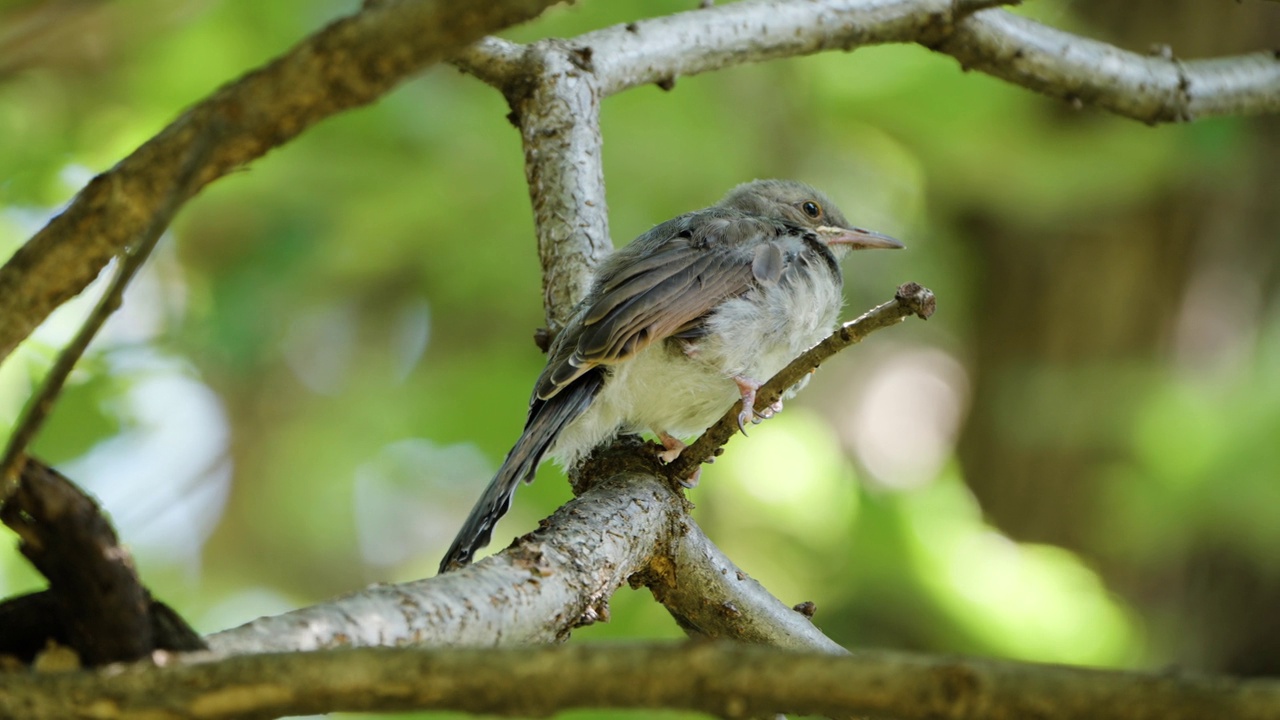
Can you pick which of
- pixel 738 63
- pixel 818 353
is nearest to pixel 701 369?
pixel 738 63

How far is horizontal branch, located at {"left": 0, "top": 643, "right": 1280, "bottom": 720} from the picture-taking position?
1.34 meters

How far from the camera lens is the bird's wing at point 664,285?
3.54m

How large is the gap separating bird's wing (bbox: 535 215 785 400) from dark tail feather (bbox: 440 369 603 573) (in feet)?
0.25

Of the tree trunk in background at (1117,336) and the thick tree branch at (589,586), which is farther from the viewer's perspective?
the tree trunk in background at (1117,336)

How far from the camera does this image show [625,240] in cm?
577

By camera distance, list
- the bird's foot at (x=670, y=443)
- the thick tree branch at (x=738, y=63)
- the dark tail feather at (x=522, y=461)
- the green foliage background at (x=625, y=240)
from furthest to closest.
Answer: the green foliage background at (x=625, y=240)
the bird's foot at (x=670, y=443)
the thick tree branch at (x=738, y=63)
the dark tail feather at (x=522, y=461)

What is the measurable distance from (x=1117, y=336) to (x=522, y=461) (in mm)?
5073

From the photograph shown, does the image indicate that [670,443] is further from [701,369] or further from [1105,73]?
[1105,73]

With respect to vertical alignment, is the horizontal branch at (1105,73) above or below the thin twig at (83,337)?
above

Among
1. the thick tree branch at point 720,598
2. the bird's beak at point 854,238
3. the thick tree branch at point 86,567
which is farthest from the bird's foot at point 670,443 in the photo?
the thick tree branch at point 86,567

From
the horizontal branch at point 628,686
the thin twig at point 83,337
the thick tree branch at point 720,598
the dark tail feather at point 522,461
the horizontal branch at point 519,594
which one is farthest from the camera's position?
the dark tail feather at point 522,461

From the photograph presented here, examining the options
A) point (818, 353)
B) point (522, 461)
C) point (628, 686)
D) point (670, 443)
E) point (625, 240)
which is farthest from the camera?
point (625, 240)

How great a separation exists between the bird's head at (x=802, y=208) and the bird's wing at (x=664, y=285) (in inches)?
25.9

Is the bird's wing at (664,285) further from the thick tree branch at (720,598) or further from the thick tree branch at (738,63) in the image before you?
the thick tree branch at (720,598)
